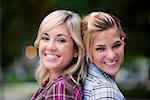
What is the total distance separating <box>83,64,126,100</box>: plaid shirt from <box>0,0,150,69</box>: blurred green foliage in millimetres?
7789

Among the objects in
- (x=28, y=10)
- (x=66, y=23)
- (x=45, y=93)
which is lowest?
(x=45, y=93)

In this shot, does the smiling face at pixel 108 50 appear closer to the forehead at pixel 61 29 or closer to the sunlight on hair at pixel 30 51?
the forehead at pixel 61 29

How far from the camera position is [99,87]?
3.16m

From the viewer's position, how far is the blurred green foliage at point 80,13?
12.2 metres

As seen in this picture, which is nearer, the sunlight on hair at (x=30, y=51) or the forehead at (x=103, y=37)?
the forehead at (x=103, y=37)

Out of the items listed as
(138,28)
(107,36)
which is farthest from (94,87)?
(138,28)

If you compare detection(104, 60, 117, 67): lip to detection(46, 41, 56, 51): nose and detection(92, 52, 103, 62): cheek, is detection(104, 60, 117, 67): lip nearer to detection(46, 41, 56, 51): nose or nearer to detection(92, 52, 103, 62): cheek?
detection(92, 52, 103, 62): cheek

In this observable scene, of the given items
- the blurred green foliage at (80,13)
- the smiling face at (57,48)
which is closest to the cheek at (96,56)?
the smiling face at (57,48)

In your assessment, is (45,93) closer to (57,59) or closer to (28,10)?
(57,59)

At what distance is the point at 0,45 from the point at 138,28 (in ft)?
22.9

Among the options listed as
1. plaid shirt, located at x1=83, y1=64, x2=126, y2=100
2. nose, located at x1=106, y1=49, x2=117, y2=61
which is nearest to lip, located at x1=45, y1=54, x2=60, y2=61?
plaid shirt, located at x1=83, y1=64, x2=126, y2=100

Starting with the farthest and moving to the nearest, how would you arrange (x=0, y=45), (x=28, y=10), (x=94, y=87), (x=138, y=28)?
(x=0, y=45), (x=28, y=10), (x=138, y=28), (x=94, y=87)

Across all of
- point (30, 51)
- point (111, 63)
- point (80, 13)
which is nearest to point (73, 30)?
point (111, 63)

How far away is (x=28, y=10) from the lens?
16.5 metres
